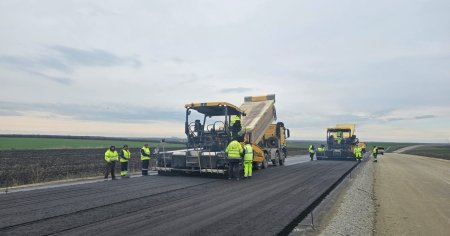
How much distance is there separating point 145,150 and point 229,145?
152 inches

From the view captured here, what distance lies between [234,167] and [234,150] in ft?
2.42

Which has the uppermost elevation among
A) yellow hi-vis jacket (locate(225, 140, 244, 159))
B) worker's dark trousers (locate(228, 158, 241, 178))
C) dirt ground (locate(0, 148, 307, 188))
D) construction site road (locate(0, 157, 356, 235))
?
yellow hi-vis jacket (locate(225, 140, 244, 159))

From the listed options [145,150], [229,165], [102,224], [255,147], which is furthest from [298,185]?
[102,224]

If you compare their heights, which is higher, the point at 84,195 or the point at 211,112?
the point at 211,112

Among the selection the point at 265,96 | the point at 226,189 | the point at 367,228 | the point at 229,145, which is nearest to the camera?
the point at 367,228

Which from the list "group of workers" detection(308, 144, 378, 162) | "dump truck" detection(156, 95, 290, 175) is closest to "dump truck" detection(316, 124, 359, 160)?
"group of workers" detection(308, 144, 378, 162)

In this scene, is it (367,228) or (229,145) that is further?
(229,145)

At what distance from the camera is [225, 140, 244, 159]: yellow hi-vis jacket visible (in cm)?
1416

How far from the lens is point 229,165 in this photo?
14438 millimetres

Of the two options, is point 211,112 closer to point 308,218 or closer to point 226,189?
point 226,189

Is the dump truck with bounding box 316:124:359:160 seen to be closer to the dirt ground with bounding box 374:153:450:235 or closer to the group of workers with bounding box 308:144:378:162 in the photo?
the group of workers with bounding box 308:144:378:162

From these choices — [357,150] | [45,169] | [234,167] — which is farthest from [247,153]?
[357,150]

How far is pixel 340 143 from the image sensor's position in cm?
3294

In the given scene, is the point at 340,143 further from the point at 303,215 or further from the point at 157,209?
the point at 157,209
